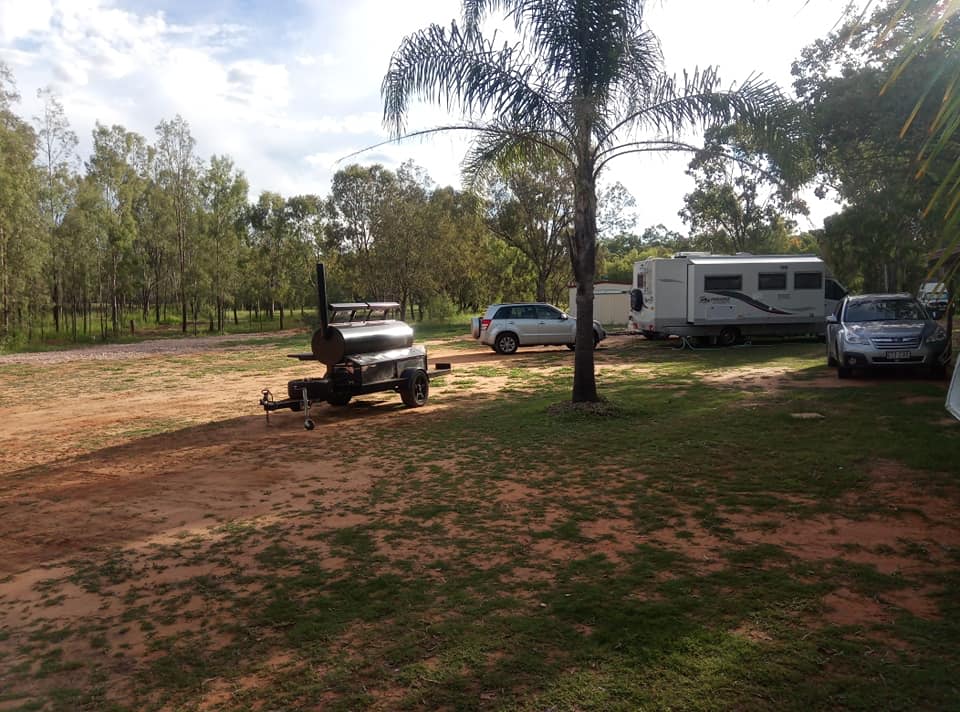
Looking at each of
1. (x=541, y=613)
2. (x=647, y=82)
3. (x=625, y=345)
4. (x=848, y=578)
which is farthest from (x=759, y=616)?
(x=625, y=345)

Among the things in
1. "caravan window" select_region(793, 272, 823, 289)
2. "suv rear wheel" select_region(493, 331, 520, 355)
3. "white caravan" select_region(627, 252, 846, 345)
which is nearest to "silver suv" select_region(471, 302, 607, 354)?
"suv rear wheel" select_region(493, 331, 520, 355)

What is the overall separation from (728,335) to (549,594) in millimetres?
19150

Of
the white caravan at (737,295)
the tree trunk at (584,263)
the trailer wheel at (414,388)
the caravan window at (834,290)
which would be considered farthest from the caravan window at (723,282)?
the trailer wheel at (414,388)

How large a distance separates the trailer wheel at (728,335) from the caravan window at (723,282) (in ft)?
4.28

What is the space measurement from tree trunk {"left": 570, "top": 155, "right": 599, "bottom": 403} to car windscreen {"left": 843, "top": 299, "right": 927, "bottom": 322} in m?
6.34

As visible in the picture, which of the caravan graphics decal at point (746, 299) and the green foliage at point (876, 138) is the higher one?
the green foliage at point (876, 138)

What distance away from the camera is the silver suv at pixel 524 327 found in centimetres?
2211

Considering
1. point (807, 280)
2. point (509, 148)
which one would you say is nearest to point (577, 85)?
point (509, 148)

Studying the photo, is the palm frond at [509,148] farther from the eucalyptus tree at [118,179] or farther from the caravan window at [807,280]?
the eucalyptus tree at [118,179]

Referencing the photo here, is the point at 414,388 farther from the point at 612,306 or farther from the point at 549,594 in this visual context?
the point at 612,306

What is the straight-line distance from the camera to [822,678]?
10.6 feet

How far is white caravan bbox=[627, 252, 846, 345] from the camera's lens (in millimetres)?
21062

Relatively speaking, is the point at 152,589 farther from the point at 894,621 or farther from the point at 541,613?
the point at 894,621

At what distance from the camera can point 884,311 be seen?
13.5m
